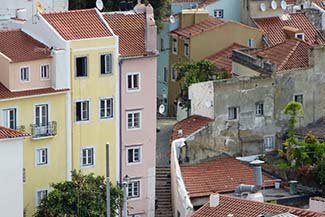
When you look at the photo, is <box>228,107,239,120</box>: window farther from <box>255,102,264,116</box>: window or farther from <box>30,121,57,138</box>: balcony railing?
<box>30,121,57,138</box>: balcony railing

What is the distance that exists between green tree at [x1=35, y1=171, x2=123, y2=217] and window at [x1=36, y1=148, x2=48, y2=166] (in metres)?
1.60

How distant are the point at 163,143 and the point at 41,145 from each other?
1084cm

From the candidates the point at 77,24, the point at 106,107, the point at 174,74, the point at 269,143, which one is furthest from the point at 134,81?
the point at 174,74

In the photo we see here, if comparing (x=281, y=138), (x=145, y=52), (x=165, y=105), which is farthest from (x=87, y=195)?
(x=165, y=105)

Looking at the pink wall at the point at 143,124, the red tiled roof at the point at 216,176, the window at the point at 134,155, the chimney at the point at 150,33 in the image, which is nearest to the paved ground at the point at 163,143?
the red tiled roof at the point at 216,176

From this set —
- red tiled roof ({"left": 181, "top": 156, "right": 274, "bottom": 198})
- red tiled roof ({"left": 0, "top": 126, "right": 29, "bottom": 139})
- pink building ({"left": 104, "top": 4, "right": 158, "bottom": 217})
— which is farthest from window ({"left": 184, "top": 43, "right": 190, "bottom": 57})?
red tiled roof ({"left": 0, "top": 126, "right": 29, "bottom": 139})

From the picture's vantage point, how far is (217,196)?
71.7 meters

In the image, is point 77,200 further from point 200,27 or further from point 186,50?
point 200,27

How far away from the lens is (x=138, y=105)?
273ft

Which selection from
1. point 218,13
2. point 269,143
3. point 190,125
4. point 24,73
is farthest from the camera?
point 218,13

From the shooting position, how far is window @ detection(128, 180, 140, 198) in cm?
8375

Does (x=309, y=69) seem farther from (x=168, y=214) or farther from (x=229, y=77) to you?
(x=168, y=214)

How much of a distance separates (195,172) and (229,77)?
7.74 m

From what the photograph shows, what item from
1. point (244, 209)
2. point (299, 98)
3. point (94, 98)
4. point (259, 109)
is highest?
point (94, 98)
